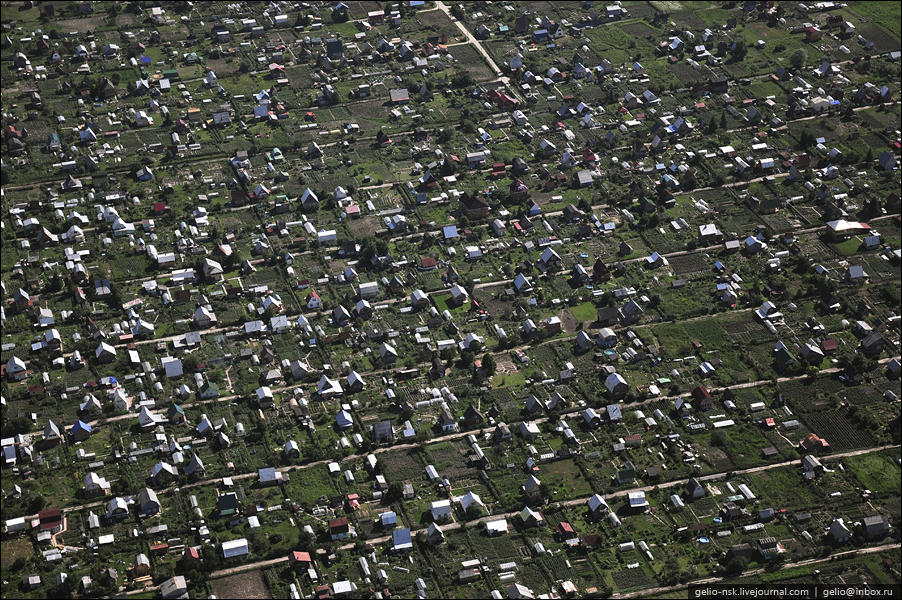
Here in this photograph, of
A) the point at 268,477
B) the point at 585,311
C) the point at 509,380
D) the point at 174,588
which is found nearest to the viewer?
the point at 174,588

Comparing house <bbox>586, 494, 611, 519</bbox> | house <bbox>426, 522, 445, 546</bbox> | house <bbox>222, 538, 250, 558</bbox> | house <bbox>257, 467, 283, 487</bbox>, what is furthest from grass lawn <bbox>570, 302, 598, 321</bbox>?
house <bbox>222, 538, 250, 558</bbox>

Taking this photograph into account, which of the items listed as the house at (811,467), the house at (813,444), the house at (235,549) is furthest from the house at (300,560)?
the house at (813,444)

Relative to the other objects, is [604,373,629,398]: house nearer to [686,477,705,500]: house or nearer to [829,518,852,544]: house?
[686,477,705,500]: house

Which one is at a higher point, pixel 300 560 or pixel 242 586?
pixel 300 560

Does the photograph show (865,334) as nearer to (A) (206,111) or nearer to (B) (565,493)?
(B) (565,493)

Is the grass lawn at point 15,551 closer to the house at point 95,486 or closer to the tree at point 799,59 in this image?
the house at point 95,486

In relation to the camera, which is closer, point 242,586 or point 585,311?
point 242,586

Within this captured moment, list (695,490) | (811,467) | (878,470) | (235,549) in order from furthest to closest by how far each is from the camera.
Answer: (878,470) < (811,467) < (695,490) < (235,549)

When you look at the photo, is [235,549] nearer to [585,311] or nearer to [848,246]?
[585,311]

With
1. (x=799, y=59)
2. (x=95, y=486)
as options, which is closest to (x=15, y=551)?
(x=95, y=486)
